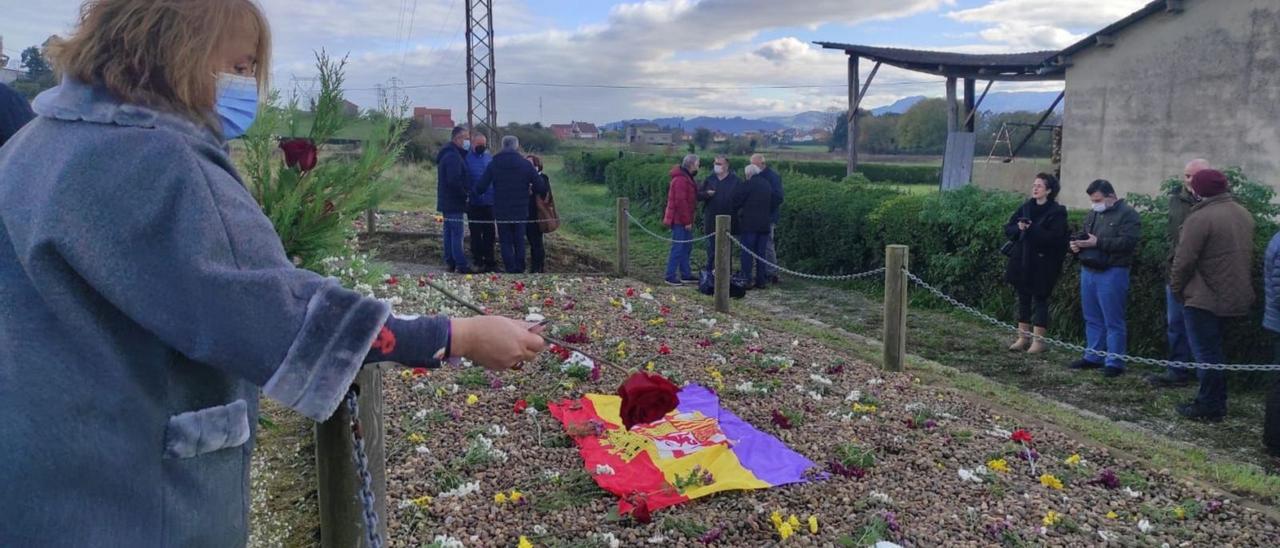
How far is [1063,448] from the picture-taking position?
579cm

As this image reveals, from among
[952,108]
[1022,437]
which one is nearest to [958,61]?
[952,108]

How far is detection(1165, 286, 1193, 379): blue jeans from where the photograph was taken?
8000mm

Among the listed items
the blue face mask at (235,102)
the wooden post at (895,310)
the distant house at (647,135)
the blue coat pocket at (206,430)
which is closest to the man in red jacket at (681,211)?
the wooden post at (895,310)

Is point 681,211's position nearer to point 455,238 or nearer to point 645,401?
point 455,238

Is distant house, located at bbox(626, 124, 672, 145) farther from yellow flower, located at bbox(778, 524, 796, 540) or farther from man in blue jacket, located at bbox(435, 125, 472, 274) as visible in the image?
yellow flower, located at bbox(778, 524, 796, 540)

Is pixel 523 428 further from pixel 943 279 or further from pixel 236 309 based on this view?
pixel 943 279

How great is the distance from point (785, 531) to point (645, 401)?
1.57m

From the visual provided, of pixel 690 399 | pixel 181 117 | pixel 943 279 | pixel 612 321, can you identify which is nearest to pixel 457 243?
pixel 612 321

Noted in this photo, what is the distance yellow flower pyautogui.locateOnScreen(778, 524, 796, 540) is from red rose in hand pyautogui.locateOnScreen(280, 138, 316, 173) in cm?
263

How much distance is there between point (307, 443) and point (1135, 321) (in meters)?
7.55

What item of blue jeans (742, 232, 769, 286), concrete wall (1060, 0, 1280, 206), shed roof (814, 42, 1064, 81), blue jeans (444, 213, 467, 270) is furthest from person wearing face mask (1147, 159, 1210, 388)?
shed roof (814, 42, 1064, 81)

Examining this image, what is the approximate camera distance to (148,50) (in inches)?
61.9

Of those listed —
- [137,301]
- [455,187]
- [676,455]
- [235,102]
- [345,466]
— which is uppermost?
[235,102]

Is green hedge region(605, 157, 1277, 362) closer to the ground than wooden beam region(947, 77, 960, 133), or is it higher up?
closer to the ground
